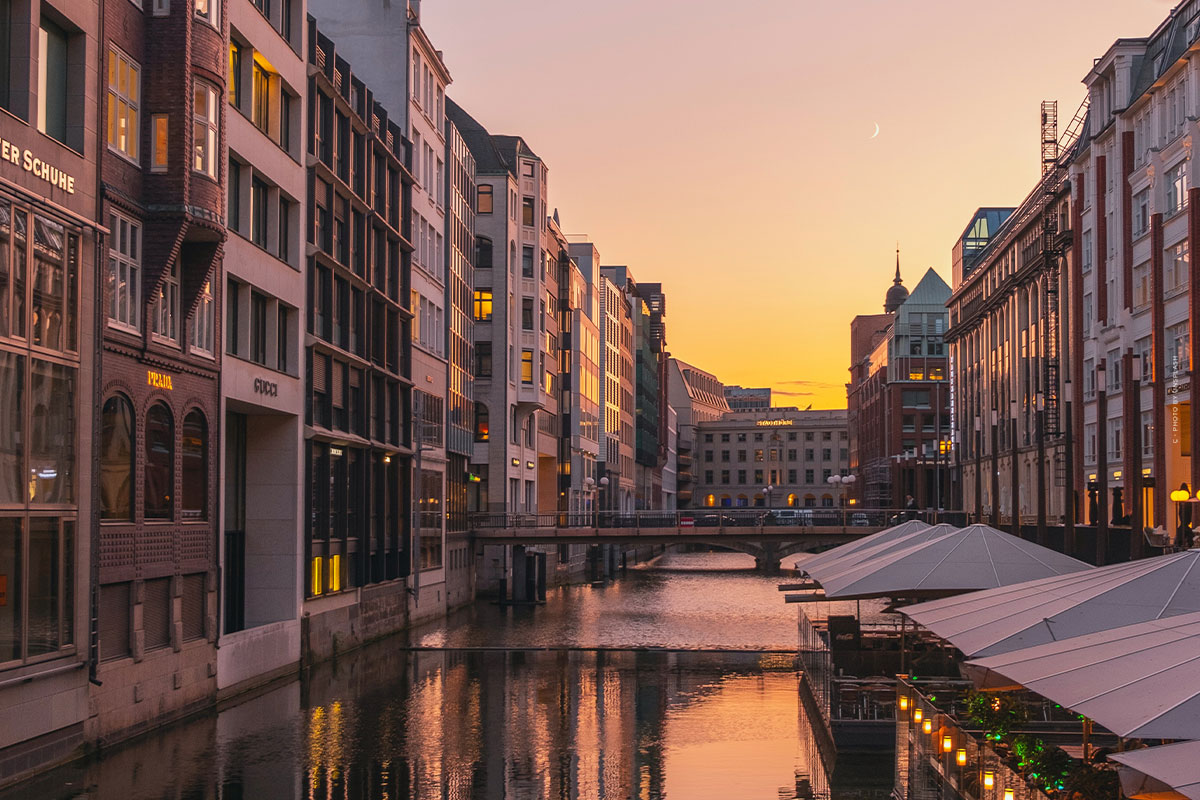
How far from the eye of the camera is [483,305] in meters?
82.8

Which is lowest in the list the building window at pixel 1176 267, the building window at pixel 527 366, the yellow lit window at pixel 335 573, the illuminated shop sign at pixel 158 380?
the yellow lit window at pixel 335 573

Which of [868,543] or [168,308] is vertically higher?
[168,308]

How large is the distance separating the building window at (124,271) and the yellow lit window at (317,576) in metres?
15.6

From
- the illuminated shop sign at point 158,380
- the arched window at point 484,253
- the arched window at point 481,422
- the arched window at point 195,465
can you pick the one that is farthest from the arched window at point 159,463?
the arched window at point 484,253

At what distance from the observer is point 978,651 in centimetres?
1703

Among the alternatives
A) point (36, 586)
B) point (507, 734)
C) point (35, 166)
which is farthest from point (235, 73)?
point (507, 734)

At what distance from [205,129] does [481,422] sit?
165 ft

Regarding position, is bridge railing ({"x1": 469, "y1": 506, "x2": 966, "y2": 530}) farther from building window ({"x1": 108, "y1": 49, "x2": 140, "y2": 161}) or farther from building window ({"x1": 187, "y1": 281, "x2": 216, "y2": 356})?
building window ({"x1": 108, "y1": 49, "x2": 140, "y2": 161})

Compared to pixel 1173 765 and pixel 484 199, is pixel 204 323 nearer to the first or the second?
pixel 1173 765

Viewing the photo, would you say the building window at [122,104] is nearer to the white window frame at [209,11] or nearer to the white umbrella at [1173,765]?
the white window frame at [209,11]

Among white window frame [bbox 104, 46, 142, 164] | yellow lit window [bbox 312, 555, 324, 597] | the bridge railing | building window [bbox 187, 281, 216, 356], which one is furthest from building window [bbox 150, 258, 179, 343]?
the bridge railing

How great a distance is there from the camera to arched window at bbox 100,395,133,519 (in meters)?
29.2

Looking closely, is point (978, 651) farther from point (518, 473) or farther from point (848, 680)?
point (518, 473)

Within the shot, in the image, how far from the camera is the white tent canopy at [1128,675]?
405 inches
